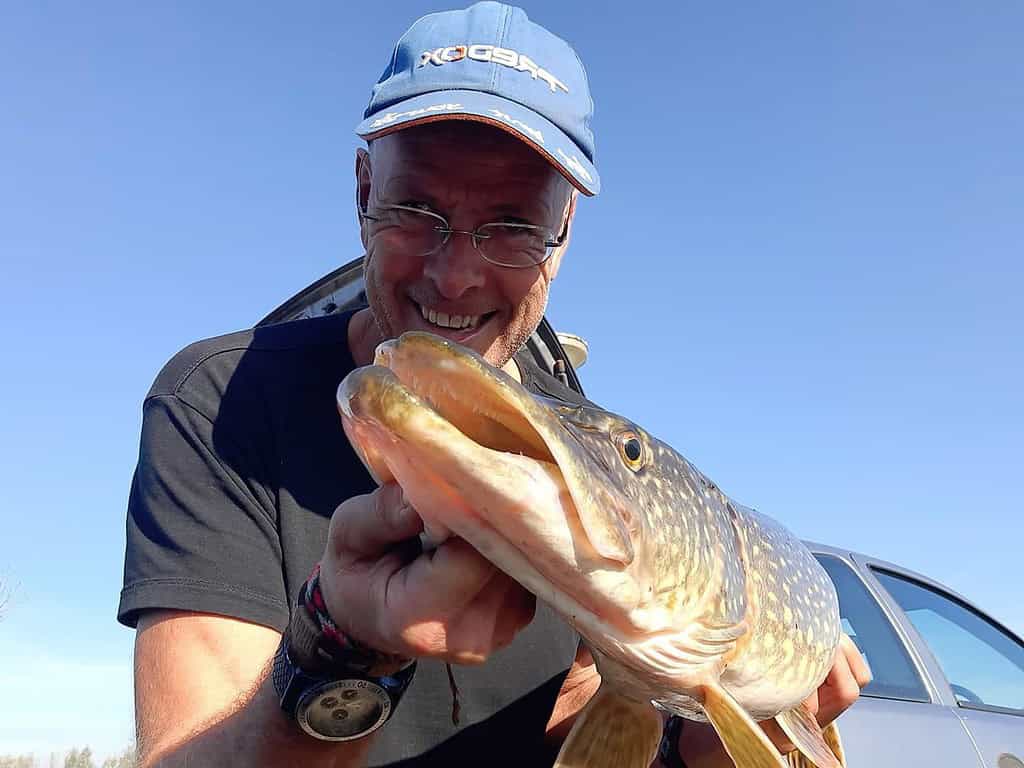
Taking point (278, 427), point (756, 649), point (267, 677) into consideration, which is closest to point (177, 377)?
point (278, 427)

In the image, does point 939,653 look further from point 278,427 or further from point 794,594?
point 278,427

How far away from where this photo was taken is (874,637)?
14.0 feet

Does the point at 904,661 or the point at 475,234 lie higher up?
the point at 475,234

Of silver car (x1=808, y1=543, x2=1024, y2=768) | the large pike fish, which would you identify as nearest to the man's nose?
the large pike fish

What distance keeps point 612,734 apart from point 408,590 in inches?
34.5


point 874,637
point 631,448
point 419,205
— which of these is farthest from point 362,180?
point 874,637

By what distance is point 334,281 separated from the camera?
3.85 metres

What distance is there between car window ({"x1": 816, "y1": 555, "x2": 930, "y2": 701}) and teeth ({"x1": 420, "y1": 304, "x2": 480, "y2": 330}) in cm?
239

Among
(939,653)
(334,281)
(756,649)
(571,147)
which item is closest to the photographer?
(756,649)

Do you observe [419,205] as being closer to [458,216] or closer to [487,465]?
[458,216]

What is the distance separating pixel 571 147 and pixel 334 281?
5.24 ft

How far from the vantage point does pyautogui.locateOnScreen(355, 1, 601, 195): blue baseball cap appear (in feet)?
8.09

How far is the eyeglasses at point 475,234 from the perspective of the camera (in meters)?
2.60

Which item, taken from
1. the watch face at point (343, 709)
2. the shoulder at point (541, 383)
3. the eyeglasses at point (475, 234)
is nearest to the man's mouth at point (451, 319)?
the eyeglasses at point (475, 234)
